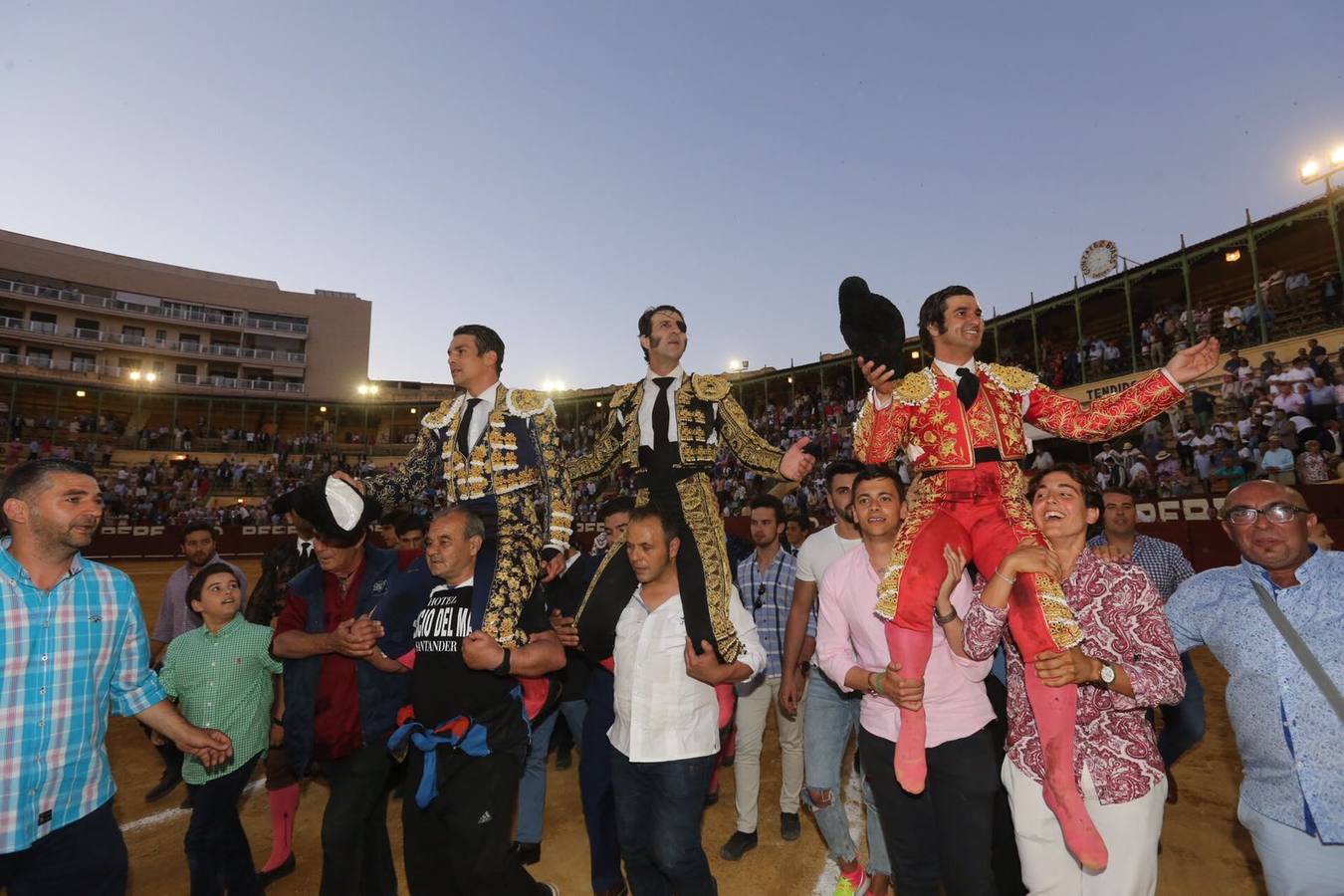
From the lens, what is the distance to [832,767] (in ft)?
12.5

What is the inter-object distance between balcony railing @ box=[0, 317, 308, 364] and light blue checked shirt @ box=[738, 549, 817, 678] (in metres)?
52.7

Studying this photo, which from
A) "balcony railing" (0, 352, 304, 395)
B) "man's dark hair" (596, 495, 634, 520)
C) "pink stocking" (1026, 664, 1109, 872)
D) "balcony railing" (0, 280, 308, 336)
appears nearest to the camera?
"pink stocking" (1026, 664, 1109, 872)

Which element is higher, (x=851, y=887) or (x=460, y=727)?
(x=460, y=727)

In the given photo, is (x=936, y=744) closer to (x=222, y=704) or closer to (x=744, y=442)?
(x=744, y=442)

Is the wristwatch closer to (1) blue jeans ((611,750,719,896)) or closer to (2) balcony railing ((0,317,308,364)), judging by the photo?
(1) blue jeans ((611,750,719,896))

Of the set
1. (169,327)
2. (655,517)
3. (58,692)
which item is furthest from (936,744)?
(169,327)

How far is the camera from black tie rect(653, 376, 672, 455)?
3.71 m

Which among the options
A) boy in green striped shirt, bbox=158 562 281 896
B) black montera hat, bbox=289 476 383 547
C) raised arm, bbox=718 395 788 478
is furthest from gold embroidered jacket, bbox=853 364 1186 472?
boy in green striped shirt, bbox=158 562 281 896

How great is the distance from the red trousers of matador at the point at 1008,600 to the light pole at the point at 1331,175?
2018cm

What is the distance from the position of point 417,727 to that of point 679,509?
5.07 feet

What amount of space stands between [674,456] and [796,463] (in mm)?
756

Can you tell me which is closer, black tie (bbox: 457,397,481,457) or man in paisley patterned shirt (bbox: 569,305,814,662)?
man in paisley patterned shirt (bbox: 569,305,814,662)

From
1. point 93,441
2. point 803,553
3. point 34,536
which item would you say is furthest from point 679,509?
point 93,441

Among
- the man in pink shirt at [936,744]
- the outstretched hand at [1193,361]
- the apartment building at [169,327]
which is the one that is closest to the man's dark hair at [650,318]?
the man in pink shirt at [936,744]
